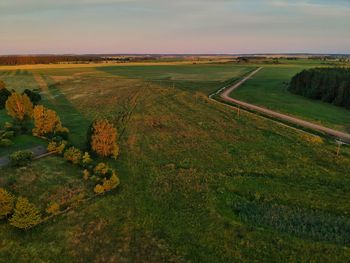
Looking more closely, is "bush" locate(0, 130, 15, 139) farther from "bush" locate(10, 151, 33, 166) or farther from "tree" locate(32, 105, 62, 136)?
"bush" locate(10, 151, 33, 166)

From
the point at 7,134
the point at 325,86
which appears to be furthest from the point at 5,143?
the point at 325,86

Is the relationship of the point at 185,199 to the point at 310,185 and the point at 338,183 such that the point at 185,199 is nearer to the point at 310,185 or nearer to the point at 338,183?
the point at 310,185

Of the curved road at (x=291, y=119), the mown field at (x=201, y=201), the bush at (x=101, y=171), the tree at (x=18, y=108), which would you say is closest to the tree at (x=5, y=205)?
the mown field at (x=201, y=201)

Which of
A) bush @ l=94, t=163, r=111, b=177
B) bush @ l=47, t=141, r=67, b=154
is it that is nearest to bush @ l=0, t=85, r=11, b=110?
bush @ l=47, t=141, r=67, b=154

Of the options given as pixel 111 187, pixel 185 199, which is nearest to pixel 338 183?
pixel 185 199

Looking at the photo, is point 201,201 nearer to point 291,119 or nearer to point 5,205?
point 5,205

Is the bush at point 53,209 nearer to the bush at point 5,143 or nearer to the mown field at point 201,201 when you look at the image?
the mown field at point 201,201
